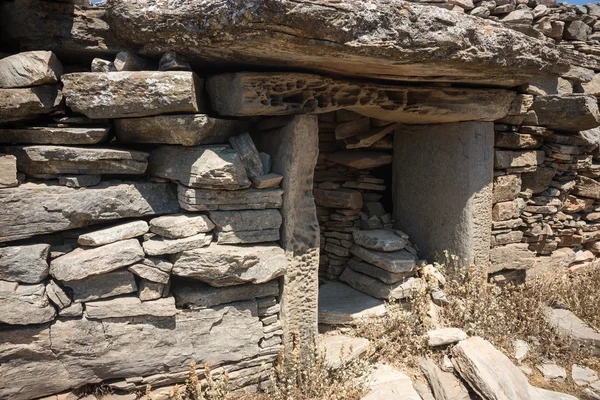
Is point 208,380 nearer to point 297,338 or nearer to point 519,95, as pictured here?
point 297,338

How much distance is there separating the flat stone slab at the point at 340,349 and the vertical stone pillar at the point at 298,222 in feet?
0.77

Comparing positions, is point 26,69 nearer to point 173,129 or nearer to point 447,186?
point 173,129

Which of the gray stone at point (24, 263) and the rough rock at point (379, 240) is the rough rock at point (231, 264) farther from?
the rough rock at point (379, 240)

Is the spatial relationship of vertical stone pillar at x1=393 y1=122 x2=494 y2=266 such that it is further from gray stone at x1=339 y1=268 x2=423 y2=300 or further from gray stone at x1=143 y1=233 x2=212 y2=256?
gray stone at x1=143 y1=233 x2=212 y2=256

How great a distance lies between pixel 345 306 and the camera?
4.09m

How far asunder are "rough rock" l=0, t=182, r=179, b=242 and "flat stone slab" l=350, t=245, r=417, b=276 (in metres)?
2.30

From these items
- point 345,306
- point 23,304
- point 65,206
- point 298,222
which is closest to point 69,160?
point 65,206

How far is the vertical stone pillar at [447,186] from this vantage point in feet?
13.5

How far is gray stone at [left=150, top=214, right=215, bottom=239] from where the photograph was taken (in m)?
2.78

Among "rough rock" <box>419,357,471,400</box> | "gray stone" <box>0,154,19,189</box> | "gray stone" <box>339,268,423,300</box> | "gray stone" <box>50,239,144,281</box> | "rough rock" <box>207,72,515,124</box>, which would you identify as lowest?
"rough rock" <box>419,357,471,400</box>

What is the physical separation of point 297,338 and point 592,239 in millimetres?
4568

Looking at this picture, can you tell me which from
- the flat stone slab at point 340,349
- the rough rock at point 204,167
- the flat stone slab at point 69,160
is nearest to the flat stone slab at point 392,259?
the flat stone slab at point 340,349

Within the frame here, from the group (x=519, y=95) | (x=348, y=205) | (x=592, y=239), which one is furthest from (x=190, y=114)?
(x=592, y=239)

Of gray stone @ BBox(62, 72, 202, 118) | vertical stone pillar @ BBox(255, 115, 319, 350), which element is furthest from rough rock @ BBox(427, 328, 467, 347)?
gray stone @ BBox(62, 72, 202, 118)
